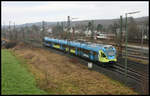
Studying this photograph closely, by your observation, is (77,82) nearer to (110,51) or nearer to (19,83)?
(19,83)

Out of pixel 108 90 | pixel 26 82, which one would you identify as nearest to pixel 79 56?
pixel 26 82

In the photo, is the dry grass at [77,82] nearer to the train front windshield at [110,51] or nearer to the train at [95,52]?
the train at [95,52]

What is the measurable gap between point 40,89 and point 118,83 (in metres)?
7.60

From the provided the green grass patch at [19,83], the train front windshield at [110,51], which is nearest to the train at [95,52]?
the train front windshield at [110,51]

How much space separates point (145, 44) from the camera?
44656 mm

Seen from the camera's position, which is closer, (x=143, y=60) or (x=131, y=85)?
(x=131, y=85)

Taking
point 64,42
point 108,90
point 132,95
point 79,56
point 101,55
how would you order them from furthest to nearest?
1. point 64,42
2. point 79,56
3. point 101,55
4. point 108,90
5. point 132,95

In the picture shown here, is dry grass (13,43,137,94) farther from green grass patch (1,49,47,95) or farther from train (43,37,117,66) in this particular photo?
train (43,37,117,66)

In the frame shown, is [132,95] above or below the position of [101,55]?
below

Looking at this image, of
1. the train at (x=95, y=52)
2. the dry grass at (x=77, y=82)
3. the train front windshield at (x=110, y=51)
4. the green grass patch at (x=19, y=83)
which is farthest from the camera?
the train front windshield at (x=110, y=51)

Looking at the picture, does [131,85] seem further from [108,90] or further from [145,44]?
[145,44]

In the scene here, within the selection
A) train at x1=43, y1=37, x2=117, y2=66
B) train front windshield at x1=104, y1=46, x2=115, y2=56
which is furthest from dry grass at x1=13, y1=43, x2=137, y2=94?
train front windshield at x1=104, y1=46, x2=115, y2=56

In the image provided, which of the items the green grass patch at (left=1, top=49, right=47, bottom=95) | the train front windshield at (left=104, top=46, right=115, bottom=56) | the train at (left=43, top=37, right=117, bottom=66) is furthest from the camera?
the train front windshield at (left=104, top=46, right=115, bottom=56)

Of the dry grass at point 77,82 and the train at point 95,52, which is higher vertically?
the train at point 95,52
